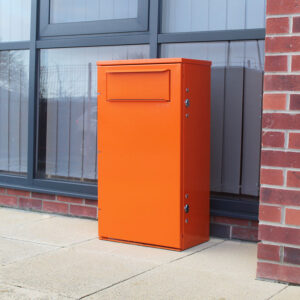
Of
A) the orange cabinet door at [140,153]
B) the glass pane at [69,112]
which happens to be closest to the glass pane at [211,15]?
the glass pane at [69,112]

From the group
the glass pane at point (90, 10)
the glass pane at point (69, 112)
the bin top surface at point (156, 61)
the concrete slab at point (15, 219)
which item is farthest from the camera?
the glass pane at point (69, 112)

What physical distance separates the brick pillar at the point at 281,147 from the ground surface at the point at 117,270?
225mm

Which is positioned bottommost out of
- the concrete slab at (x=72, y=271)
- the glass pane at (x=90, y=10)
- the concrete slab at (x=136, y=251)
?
the concrete slab at (x=72, y=271)

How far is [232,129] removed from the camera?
5.22m

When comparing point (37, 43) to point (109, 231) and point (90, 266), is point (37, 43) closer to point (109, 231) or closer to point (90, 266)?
point (109, 231)

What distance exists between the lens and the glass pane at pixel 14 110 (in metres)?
6.57

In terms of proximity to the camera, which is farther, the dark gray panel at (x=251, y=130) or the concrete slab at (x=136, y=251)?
the dark gray panel at (x=251, y=130)

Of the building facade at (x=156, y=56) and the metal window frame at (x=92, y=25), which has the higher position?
the metal window frame at (x=92, y=25)

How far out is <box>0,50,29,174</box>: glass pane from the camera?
21.6 ft

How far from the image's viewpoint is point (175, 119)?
4.60m

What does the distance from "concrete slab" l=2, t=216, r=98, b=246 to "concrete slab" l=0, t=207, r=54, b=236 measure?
0.15 ft

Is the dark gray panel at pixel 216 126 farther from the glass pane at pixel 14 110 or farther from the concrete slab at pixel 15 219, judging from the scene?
the glass pane at pixel 14 110

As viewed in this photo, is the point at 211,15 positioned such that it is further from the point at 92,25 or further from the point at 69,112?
the point at 69,112

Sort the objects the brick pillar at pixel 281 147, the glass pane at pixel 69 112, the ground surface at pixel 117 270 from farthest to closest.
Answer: the glass pane at pixel 69 112
the brick pillar at pixel 281 147
the ground surface at pixel 117 270
